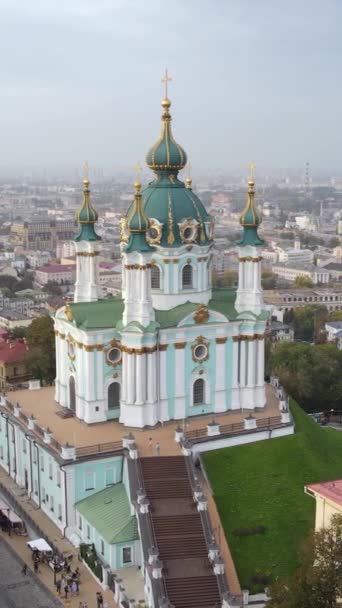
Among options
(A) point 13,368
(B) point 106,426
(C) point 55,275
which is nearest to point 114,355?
(B) point 106,426

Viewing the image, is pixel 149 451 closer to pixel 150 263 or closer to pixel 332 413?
pixel 150 263

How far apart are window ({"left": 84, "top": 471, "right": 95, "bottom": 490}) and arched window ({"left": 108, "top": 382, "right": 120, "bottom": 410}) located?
3.57 m

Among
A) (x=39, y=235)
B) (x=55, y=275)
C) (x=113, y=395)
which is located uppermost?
(x=39, y=235)

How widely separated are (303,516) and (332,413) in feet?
51.1

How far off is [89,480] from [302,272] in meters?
71.1

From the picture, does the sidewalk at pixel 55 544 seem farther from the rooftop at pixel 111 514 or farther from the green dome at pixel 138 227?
the green dome at pixel 138 227

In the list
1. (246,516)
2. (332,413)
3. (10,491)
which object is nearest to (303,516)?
(246,516)

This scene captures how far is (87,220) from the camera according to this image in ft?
104

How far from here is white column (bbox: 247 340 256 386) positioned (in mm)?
30141

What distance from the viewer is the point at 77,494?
86.8ft

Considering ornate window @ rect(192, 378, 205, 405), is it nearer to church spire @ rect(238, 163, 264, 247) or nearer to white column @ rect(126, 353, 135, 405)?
white column @ rect(126, 353, 135, 405)

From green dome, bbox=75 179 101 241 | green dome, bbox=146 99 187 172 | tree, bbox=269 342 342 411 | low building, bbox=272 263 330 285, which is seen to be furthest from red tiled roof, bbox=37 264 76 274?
green dome, bbox=146 99 187 172

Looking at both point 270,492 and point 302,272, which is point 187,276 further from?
point 302,272

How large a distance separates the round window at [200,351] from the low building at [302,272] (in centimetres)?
6261
